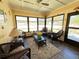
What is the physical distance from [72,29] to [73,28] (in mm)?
103

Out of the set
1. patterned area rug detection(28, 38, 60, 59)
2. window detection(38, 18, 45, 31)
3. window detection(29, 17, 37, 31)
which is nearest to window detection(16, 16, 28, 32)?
window detection(29, 17, 37, 31)

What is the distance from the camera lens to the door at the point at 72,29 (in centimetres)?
323

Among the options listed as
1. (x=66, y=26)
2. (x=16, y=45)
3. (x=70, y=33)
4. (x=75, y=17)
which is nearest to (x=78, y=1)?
(x=75, y=17)

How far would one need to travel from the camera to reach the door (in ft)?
10.6

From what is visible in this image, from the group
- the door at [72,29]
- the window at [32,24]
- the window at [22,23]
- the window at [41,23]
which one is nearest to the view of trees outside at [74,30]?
the door at [72,29]

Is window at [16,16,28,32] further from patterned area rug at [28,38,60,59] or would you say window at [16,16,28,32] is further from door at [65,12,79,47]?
door at [65,12,79,47]

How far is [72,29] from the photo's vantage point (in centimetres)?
347

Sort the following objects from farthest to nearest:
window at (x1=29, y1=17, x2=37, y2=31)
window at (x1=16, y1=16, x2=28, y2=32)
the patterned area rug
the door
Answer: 1. window at (x1=29, y1=17, x2=37, y2=31)
2. window at (x1=16, y1=16, x2=28, y2=32)
3. the door
4. the patterned area rug

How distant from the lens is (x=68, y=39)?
367cm

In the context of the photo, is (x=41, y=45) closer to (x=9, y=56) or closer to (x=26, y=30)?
(x=9, y=56)

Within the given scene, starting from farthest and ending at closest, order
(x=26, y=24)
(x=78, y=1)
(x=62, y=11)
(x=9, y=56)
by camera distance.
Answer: (x=26, y=24) → (x=62, y=11) → (x=78, y=1) → (x=9, y=56)

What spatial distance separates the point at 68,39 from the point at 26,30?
12.2ft

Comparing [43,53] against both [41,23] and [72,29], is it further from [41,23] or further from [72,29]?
[41,23]

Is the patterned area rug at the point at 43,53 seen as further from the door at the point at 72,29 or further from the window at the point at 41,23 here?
the window at the point at 41,23
